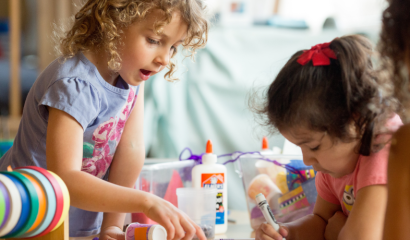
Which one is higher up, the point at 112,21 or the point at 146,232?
the point at 112,21

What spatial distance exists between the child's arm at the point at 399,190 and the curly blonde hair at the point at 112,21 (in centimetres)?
51

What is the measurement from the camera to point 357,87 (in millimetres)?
677

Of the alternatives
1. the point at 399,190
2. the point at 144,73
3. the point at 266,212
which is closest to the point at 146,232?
the point at 266,212

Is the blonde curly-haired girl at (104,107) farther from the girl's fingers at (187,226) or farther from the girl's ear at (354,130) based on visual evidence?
the girl's ear at (354,130)

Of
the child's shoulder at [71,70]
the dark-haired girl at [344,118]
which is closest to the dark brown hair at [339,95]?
the dark-haired girl at [344,118]

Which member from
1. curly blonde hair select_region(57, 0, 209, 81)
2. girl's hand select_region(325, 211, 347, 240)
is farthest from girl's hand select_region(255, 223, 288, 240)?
curly blonde hair select_region(57, 0, 209, 81)

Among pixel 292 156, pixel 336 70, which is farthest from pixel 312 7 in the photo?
pixel 336 70

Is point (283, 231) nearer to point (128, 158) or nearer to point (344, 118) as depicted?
point (344, 118)

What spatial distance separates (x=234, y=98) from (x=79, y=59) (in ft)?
2.72

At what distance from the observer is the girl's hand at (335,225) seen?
82 centimetres

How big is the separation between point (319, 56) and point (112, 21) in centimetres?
42

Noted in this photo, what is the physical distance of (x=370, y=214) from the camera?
0.68 meters

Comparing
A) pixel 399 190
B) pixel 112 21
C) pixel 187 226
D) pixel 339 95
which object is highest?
pixel 112 21

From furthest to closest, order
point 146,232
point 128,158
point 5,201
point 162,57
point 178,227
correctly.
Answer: point 128,158 → point 162,57 → point 146,232 → point 178,227 → point 5,201
